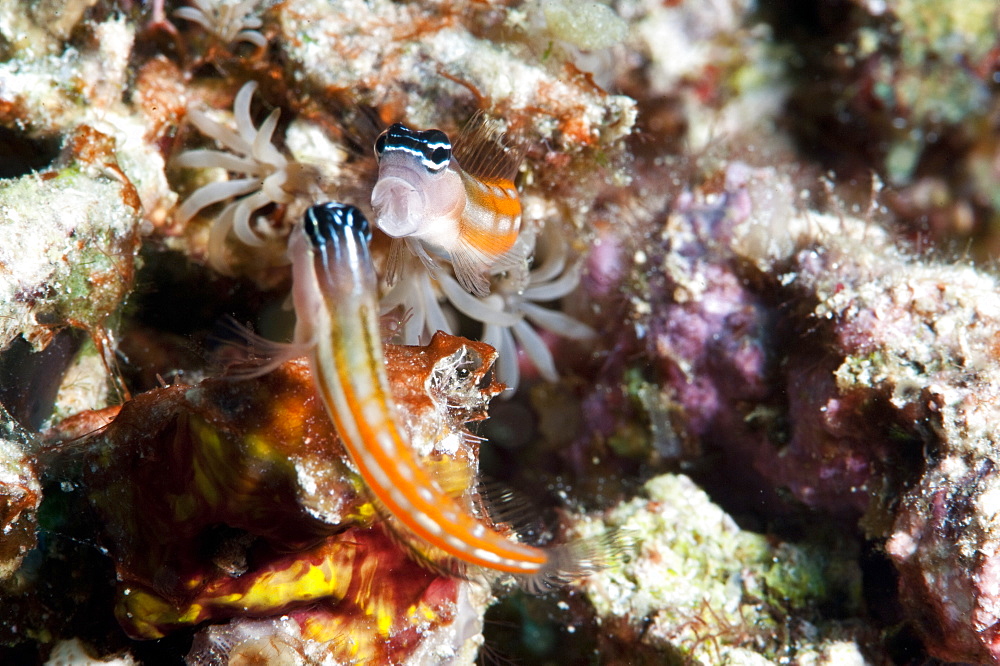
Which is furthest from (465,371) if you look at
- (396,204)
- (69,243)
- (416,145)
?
(69,243)

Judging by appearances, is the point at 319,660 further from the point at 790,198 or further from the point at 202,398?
the point at 790,198

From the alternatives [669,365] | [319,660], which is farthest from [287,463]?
[669,365]

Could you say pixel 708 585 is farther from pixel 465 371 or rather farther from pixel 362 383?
pixel 362 383

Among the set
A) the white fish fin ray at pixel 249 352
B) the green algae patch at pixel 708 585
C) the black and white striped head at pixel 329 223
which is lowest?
the green algae patch at pixel 708 585

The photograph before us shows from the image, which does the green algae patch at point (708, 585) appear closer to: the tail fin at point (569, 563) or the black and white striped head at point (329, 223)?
the tail fin at point (569, 563)

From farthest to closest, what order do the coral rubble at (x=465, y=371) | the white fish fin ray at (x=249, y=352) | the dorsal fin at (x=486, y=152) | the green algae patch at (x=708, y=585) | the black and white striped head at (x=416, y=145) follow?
the green algae patch at (x=708, y=585) < the dorsal fin at (x=486, y=152) < the black and white striped head at (x=416, y=145) < the coral rubble at (x=465, y=371) < the white fish fin ray at (x=249, y=352)

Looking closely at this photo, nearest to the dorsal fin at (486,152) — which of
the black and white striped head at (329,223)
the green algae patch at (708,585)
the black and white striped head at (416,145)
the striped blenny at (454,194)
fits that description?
the striped blenny at (454,194)

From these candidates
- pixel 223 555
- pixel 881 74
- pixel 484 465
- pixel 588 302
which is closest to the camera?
pixel 223 555
